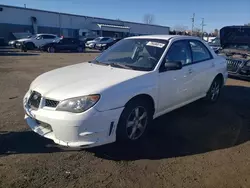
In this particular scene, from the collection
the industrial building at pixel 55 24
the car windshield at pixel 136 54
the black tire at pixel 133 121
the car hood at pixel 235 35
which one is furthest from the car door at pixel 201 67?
the industrial building at pixel 55 24

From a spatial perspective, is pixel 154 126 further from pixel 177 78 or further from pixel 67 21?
pixel 67 21

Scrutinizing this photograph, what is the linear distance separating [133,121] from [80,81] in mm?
966

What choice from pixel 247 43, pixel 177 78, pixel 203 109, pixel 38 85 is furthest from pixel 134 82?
pixel 247 43

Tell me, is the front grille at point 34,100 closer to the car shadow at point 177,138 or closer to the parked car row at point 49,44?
the car shadow at point 177,138

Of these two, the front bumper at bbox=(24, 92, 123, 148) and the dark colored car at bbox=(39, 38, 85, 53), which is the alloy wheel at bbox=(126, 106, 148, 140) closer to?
the front bumper at bbox=(24, 92, 123, 148)

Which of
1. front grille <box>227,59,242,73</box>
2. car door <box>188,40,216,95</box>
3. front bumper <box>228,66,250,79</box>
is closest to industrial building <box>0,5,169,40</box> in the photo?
front grille <box>227,59,242,73</box>

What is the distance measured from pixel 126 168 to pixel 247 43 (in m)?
8.36

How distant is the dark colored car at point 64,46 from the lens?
2489 cm

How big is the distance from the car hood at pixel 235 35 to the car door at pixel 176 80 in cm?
563

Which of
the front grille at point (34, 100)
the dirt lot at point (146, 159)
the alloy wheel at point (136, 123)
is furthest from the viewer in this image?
the alloy wheel at point (136, 123)

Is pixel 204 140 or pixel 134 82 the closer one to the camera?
pixel 134 82

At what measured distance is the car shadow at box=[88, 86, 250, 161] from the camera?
11.8ft

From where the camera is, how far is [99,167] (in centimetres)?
321

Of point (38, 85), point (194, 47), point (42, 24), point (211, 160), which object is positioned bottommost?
point (211, 160)
